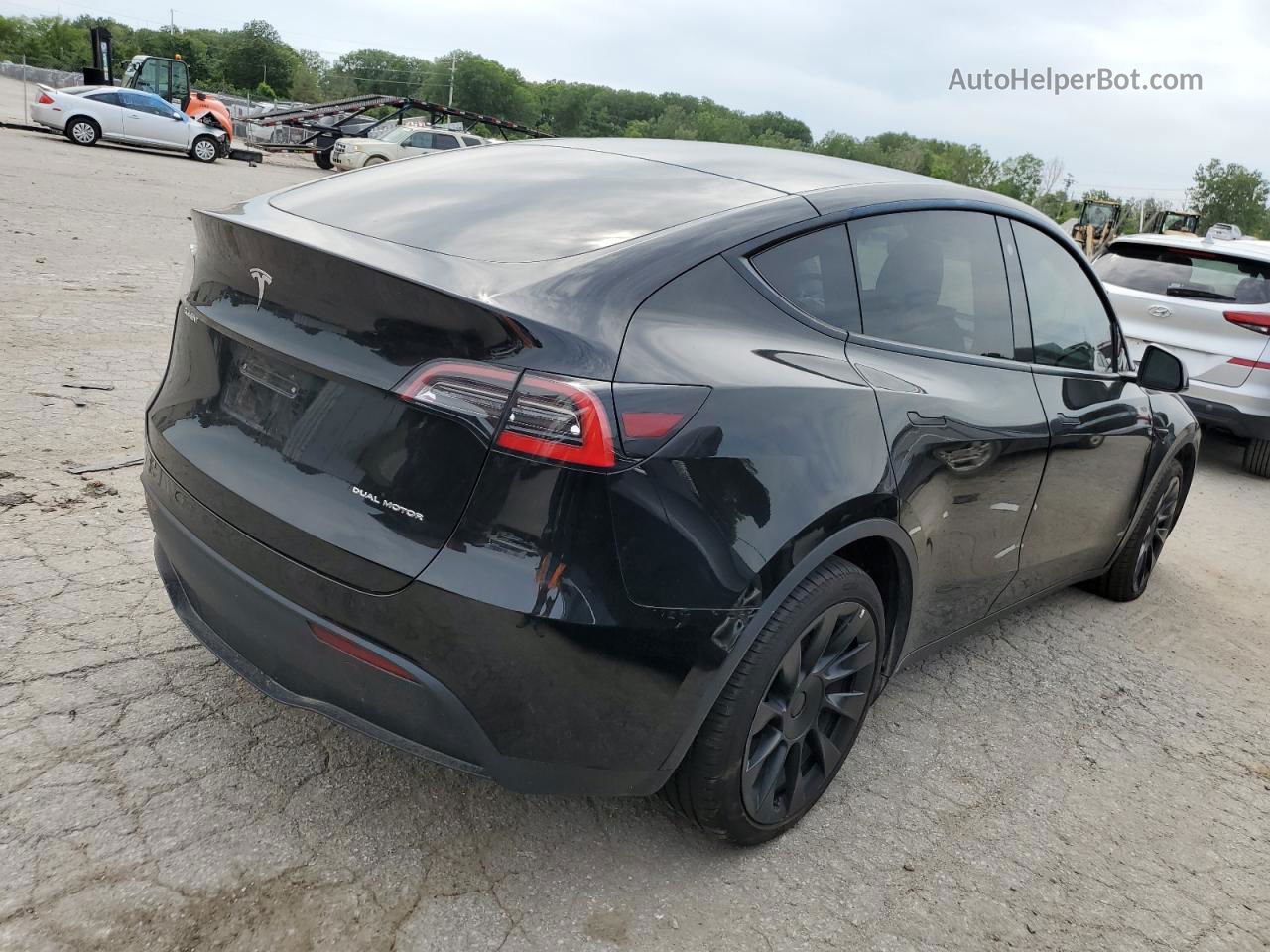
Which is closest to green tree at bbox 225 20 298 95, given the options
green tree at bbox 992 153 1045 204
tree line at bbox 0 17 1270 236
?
tree line at bbox 0 17 1270 236

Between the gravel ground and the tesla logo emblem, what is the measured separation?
1.16 m

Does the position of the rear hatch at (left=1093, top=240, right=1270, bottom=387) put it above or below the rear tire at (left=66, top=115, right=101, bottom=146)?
above

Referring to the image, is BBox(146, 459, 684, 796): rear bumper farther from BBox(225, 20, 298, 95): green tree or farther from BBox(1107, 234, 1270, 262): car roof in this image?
BBox(225, 20, 298, 95): green tree

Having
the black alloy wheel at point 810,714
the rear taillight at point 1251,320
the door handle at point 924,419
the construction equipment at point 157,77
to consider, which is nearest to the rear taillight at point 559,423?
the black alloy wheel at point 810,714

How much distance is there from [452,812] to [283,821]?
0.40 metres

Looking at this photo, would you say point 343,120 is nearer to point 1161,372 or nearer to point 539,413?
point 1161,372

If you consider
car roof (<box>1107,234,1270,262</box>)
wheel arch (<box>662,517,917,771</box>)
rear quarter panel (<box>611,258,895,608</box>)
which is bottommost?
wheel arch (<box>662,517,917,771</box>)

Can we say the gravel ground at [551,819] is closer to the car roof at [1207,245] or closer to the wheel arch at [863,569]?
the wheel arch at [863,569]

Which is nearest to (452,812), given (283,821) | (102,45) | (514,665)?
(283,821)

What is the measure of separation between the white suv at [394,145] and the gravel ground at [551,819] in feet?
83.4

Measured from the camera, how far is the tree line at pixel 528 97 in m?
59.9

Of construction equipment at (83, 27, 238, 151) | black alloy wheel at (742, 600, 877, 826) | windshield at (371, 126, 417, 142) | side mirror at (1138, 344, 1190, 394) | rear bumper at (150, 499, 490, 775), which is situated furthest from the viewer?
construction equipment at (83, 27, 238, 151)

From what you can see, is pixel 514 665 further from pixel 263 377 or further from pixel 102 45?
pixel 102 45

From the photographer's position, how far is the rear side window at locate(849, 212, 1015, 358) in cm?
275
